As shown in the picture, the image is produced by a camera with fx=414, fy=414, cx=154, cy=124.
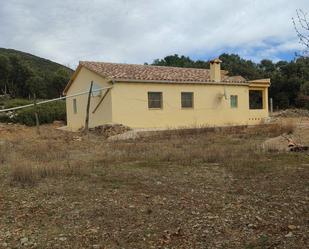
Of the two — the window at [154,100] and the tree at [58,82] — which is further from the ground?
the tree at [58,82]

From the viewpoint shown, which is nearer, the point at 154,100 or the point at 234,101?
the point at 154,100

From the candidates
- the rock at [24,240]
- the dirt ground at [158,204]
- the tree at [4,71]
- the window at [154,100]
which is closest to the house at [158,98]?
the window at [154,100]

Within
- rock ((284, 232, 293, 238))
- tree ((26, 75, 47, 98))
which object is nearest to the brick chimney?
rock ((284, 232, 293, 238))

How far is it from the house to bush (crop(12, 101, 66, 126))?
194 inches

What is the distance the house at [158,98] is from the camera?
2139 cm

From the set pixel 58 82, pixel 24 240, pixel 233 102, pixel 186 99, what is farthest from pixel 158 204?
pixel 58 82

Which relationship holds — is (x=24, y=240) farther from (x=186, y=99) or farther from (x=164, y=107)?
(x=186, y=99)

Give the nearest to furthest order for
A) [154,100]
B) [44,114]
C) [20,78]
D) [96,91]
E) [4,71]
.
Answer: [96,91] < [154,100] < [44,114] < [4,71] < [20,78]

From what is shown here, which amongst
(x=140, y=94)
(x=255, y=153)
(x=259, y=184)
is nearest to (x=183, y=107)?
(x=140, y=94)

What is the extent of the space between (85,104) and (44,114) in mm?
9962

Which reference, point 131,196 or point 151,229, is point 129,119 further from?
point 151,229

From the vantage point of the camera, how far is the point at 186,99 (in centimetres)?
2364

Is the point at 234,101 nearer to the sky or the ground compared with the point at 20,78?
nearer to the ground

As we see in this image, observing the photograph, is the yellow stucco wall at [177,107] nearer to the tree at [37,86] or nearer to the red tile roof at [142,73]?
the red tile roof at [142,73]
